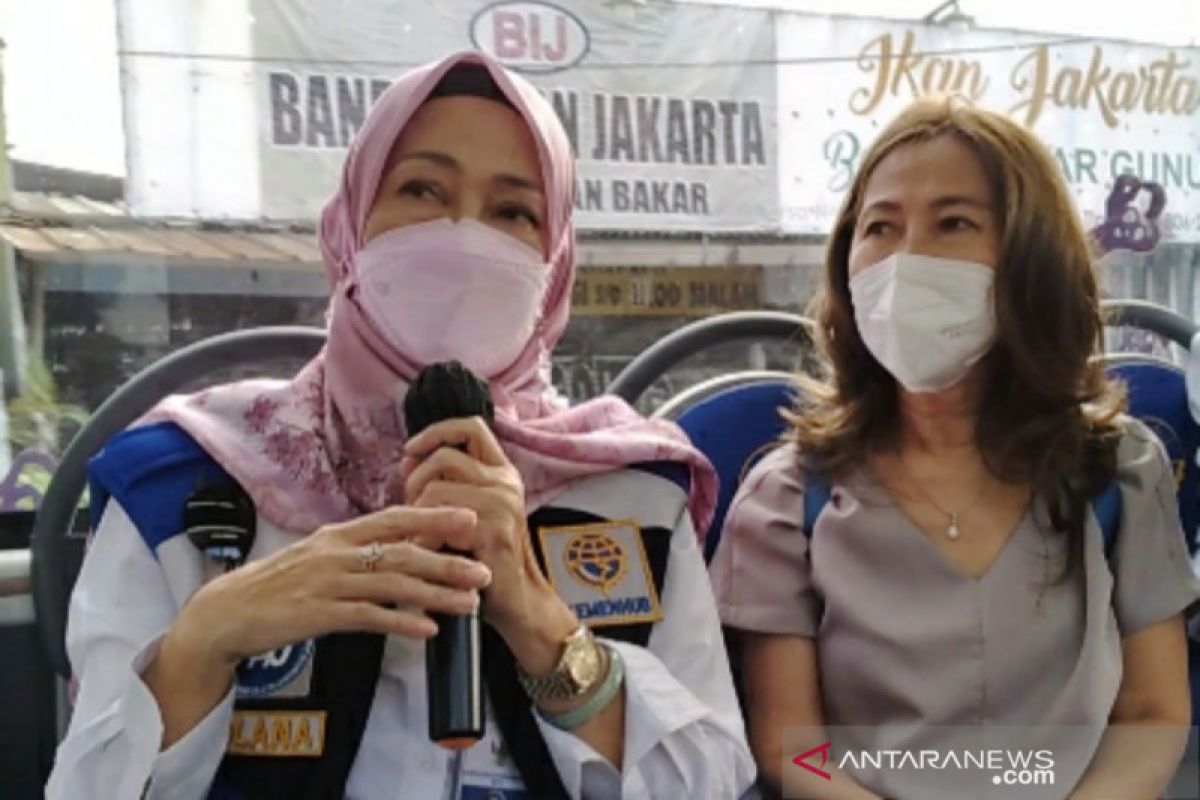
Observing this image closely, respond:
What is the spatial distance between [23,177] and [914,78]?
1.62 m

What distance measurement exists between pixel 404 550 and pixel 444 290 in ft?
0.94

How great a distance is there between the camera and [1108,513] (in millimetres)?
1235

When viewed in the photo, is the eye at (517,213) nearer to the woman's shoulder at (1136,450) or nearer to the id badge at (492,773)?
the id badge at (492,773)

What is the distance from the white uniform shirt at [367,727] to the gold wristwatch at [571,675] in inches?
1.6

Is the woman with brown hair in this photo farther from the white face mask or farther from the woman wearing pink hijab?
the woman wearing pink hijab

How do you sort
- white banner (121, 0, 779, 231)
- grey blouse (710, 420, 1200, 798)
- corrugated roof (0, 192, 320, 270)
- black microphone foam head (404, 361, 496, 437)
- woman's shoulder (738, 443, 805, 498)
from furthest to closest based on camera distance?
white banner (121, 0, 779, 231) → corrugated roof (0, 192, 320, 270) → woman's shoulder (738, 443, 805, 498) → grey blouse (710, 420, 1200, 798) → black microphone foam head (404, 361, 496, 437)

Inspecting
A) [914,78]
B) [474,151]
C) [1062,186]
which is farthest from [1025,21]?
[474,151]

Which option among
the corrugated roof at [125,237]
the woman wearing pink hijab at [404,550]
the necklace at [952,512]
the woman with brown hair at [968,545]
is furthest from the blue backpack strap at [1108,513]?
the corrugated roof at [125,237]

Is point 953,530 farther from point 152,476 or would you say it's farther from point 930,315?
point 152,476

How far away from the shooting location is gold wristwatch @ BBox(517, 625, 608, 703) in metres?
0.89

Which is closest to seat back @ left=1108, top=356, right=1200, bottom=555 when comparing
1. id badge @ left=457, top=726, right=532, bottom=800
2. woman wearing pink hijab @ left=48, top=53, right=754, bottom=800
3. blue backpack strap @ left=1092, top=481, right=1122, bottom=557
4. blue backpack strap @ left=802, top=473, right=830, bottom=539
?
blue backpack strap @ left=1092, top=481, right=1122, bottom=557

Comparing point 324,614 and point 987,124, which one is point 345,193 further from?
point 987,124

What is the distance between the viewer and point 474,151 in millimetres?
1005

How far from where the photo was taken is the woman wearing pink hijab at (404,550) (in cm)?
81
